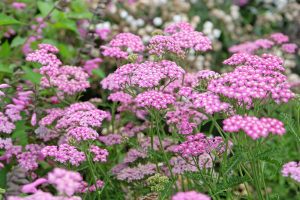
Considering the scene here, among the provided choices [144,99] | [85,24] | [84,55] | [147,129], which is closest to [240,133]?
[144,99]

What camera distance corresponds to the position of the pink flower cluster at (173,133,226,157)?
99.3 inches

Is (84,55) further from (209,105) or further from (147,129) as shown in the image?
(209,105)

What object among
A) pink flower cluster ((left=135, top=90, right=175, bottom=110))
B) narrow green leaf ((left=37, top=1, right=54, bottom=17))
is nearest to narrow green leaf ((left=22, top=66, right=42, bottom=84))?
narrow green leaf ((left=37, top=1, right=54, bottom=17))

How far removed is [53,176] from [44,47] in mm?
1406

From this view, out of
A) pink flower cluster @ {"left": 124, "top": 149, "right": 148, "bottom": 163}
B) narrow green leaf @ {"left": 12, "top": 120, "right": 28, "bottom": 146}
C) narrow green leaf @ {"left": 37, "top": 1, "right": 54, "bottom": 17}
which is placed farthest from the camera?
narrow green leaf @ {"left": 37, "top": 1, "right": 54, "bottom": 17}

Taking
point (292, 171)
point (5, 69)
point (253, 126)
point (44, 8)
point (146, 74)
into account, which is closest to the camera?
point (253, 126)

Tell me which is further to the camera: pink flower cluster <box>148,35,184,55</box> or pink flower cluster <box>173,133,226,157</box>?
pink flower cluster <box>148,35,184,55</box>

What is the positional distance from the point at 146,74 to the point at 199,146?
0.39m

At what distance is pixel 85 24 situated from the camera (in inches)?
203

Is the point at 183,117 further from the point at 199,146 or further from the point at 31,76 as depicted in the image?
the point at 31,76

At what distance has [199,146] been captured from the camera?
2529 millimetres

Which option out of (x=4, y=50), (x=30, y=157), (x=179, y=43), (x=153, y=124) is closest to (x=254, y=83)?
(x=179, y=43)

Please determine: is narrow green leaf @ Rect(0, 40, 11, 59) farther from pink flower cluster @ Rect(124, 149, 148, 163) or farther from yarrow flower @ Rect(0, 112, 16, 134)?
pink flower cluster @ Rect(124, 149, 148, 163)

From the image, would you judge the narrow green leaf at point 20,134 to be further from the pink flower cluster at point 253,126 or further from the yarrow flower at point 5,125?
the pink flower cluster at point 253,126
